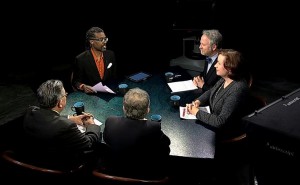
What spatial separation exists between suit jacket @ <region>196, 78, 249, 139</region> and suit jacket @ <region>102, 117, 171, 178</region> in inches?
25.0

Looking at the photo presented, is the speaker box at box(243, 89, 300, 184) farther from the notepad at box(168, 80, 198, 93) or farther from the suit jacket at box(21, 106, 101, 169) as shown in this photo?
the suit jacket at box(21, 106, 101, 169)

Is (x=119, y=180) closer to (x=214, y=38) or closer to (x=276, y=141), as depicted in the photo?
(x=276, y=141)

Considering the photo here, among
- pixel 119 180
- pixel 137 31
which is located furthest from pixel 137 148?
pixel 137 31

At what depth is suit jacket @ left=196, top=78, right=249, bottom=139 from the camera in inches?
102

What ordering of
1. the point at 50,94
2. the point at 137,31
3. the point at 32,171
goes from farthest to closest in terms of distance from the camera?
the point at 137,31 < the point at 50,94 < the point at 32,171

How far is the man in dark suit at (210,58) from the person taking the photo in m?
3.41

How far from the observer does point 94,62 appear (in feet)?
12.3

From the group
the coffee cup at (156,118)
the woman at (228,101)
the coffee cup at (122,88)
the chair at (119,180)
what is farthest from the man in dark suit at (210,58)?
the chair at (119,180)

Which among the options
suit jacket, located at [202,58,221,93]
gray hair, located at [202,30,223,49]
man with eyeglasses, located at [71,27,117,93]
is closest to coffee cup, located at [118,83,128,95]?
man with eyeglasses, located at [71,27,117,93]

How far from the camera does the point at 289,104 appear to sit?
2.75 metres

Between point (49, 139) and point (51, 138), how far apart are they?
2 cm

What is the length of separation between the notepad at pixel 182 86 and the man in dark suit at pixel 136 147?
1.19 m

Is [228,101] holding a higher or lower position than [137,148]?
higher

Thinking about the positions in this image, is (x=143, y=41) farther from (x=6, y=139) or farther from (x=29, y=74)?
(x=6, y=139)
